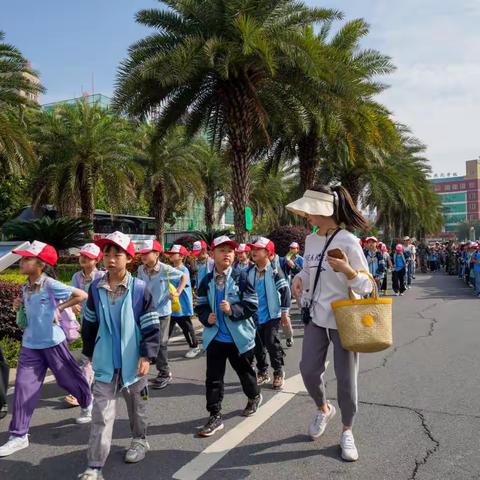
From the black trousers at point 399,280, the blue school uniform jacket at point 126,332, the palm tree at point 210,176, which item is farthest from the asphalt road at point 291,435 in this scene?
the palm tree at point 210,176

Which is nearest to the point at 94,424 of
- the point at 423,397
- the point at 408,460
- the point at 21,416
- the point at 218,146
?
the point at 21,416

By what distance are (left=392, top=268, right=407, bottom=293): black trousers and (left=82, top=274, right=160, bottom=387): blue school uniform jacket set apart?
12436mm

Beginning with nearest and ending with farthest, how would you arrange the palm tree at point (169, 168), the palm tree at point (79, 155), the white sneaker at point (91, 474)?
the white sneaker at point (91, 474) → the palm tree at point (79, 155) → the palm tree at point (169, 168)

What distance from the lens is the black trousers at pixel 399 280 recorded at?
1470 cm

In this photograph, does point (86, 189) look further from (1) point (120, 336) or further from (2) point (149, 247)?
(1) point (120, 336)

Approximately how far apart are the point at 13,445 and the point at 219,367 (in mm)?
1623

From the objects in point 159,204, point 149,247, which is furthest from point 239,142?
point 159,204

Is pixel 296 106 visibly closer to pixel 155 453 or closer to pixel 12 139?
pixel 12 139

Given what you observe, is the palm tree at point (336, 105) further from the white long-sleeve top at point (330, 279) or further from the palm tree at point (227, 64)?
the white long-sleeve top at point (330, 279)

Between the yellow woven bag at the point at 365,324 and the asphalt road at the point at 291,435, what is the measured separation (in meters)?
0.86

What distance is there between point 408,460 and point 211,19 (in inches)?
451

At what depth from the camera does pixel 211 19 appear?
12305 mm

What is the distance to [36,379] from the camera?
12.7ft

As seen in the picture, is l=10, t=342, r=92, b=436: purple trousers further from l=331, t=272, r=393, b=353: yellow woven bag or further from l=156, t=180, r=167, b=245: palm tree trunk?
l=156, t=180, r=167, b=245: palm tree trunk
